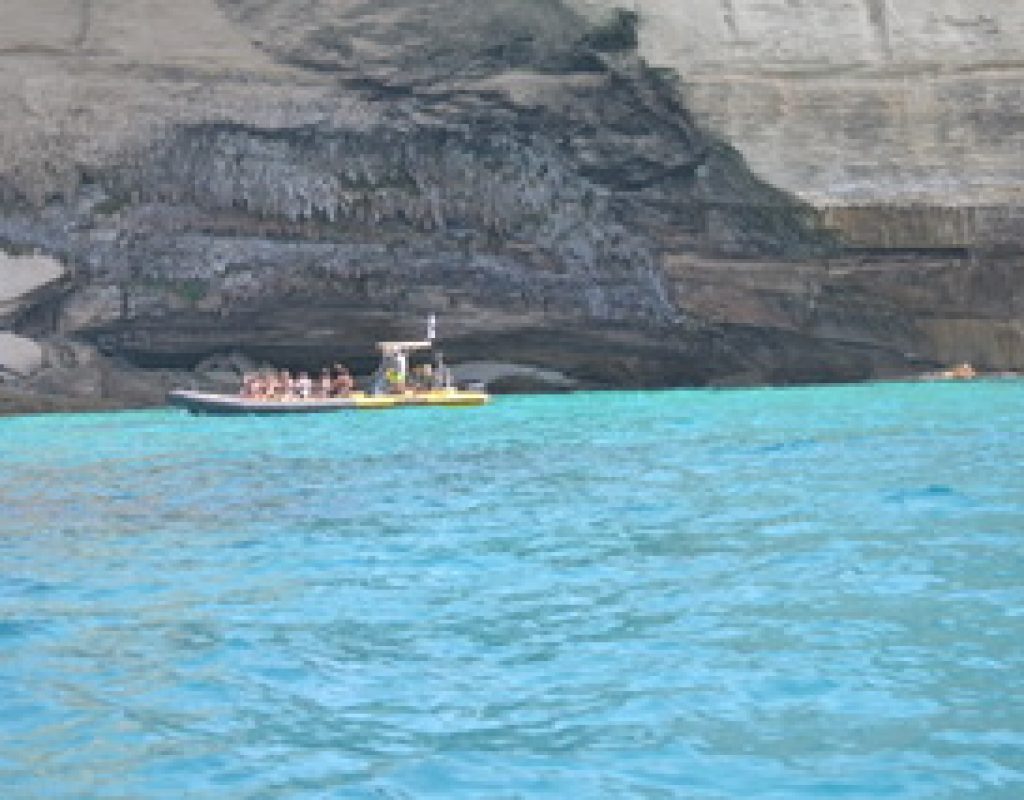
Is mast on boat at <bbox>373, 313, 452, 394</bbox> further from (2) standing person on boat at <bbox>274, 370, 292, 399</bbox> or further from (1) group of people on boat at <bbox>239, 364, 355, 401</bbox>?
(2) standing person on boat at <bbox>274, 370, 292, 399</bbox>

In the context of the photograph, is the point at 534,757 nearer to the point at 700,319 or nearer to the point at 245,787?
the point at 245,787

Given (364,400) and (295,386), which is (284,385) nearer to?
(295,386)

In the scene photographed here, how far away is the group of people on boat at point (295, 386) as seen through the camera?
30328mm

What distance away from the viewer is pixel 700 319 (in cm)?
3472

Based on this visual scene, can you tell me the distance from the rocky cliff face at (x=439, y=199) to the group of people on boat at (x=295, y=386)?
1395 millimetres

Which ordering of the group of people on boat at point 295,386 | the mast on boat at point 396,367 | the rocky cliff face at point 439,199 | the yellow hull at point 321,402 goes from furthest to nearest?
the rocky cliff face at point 439,199
the mast on boat at point 396,367
the group of people on boat at point 295,386
the yellow hull at point 321,402

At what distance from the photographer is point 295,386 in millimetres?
33156

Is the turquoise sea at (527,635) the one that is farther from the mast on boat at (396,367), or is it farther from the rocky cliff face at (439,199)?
the rocky cliff face at (439,199)

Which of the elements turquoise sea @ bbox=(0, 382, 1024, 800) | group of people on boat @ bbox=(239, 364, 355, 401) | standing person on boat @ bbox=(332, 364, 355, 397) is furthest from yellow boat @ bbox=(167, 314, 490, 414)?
turquoise sea @ bbox=(0, 382, 1024, 800)

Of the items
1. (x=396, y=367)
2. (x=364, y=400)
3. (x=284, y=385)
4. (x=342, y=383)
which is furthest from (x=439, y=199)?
(x=364, y=400)

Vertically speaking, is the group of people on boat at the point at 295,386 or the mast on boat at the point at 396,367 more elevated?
Answer: the mast on boat at the point at 396,367

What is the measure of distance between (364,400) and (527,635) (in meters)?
23.4

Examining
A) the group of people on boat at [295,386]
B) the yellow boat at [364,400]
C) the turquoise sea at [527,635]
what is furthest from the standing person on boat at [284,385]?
the turquoise sea at [527,635]

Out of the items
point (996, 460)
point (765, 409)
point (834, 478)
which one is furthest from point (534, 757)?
point (765, 409)
